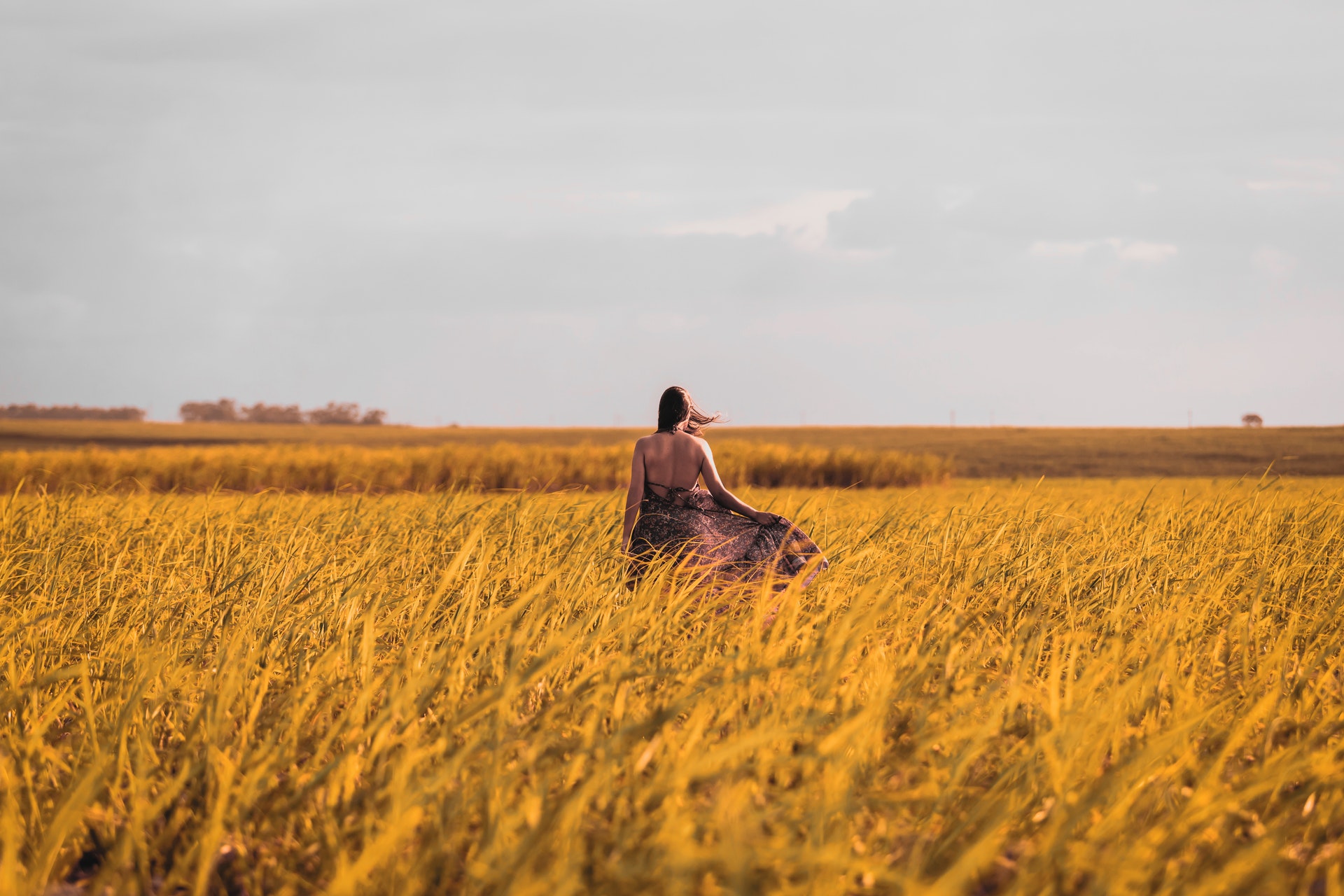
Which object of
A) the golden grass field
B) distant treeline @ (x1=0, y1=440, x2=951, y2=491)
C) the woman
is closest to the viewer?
the golden grass field

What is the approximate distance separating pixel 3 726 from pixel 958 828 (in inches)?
148

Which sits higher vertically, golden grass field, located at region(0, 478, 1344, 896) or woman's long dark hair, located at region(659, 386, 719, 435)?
woman's long dark hair, located at region(659, 386, 719, 435)

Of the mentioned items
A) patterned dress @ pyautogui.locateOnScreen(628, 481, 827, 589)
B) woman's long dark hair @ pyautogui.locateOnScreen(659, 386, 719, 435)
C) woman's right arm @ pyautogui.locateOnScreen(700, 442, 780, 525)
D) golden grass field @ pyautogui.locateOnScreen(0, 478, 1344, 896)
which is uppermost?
woman's long dark hair @ pyautogui.locateOnScreen(659, 386, 719, 435)

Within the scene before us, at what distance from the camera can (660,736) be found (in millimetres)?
2592

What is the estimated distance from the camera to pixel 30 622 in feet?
14.9

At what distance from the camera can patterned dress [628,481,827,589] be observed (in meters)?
4.98

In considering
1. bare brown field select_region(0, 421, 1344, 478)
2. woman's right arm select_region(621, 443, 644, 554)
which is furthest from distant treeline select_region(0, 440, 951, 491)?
woman's right arm select_region(621, 443, 644, 554)

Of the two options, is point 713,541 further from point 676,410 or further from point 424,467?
point 424,467

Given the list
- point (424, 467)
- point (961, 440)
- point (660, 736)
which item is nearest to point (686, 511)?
point (660, 736)

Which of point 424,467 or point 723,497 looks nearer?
point 723,497

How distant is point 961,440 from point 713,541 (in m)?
57.1

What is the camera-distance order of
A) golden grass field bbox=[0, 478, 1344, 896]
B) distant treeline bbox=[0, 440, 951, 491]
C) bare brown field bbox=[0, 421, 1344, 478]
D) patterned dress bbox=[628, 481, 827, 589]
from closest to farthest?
1. golden grass field bbox=[0, 478, 1344, 896]
2. patterned dress bbox=[628, 481, 827, 589]
3. distant treeline bbox=[0, 440, 951, 491]
4. bare brown field bbox=[0, 421, 1344, 478]

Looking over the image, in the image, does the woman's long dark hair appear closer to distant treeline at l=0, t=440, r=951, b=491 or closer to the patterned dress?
the patterned dress

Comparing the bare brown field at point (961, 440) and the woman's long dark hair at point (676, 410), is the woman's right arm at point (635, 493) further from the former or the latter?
the bare brown field at point (961, 440)
